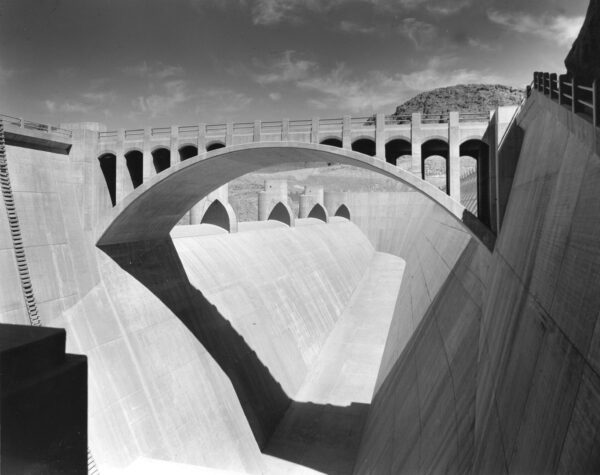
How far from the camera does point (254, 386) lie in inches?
924

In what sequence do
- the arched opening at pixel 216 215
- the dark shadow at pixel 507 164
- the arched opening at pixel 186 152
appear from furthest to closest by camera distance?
the arched opening at pixel 216 215 → the arched opening at pixel 186 152 → the dark shadow at pixel 507 164

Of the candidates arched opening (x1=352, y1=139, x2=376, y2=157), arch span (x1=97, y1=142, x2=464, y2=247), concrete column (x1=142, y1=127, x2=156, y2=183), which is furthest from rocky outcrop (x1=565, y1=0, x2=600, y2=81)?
concrete column (x1=142, y1=127, x2=156, y2=183)

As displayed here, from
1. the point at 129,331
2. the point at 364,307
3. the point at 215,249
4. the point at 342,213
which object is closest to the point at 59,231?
the point at 129,331

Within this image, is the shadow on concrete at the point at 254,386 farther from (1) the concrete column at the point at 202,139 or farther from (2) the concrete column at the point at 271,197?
(2) the concrete column at the point at 271,197

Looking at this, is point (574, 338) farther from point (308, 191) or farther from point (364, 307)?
point (308, 191)

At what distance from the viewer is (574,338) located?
5414 mm

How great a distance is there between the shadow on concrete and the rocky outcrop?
17999mm

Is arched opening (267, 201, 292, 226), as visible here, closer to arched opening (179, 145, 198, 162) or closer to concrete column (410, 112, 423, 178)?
arched opening (179, 145, 198, 162)

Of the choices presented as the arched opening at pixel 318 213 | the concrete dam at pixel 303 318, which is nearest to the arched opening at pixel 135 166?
the concrete dam at pixel 303 318

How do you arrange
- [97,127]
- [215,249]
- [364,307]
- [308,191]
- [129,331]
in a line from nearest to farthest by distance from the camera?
1. [129,331]
2. [97,127]
3. [215,249]
4. [364,307]
5. [308,191]

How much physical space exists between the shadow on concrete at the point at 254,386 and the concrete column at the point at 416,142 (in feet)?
44.8

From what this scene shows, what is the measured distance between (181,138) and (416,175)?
11006 mm

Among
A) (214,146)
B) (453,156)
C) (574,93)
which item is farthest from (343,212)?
(574,93)

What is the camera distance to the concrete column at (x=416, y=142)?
16695 mm
